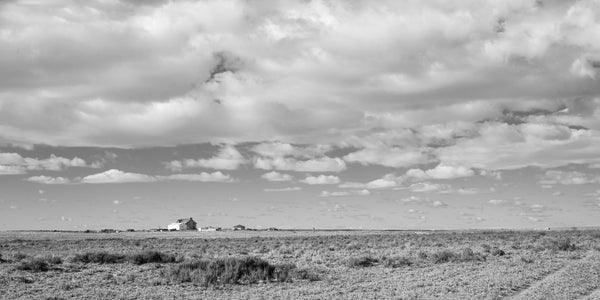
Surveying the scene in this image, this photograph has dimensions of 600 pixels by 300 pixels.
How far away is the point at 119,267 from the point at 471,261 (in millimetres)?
19407

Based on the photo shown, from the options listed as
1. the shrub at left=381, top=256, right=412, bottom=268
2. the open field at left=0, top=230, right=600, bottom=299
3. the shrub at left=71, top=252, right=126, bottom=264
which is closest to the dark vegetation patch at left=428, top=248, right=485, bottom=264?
the open field at left=0, top=230, right=600, bottom=299

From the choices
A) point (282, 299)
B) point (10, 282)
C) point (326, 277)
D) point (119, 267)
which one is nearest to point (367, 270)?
point (326, 277)

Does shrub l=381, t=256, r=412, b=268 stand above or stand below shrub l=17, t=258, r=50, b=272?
below

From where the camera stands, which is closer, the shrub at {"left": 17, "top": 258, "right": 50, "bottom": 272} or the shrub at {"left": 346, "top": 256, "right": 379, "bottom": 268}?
the shrub at {"left": 17, "top": 258, "right": 50, "bottom": 272}

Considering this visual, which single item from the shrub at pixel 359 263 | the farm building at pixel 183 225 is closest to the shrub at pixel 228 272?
the shrub at pixel 359 263

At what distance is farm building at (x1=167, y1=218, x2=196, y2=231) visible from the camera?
149 meters

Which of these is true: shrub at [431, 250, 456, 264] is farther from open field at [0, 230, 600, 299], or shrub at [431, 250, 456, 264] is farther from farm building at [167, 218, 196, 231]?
farm building at [167, 218, 196, 231]

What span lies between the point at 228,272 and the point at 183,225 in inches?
5189

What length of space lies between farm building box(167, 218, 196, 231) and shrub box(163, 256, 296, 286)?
423 feet

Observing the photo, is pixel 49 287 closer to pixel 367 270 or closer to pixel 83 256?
pixel 83 256

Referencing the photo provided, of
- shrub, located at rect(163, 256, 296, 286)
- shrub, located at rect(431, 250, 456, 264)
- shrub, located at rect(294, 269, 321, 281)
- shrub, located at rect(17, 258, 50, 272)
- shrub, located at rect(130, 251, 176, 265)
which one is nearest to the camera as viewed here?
shrub, located at rect(163, 256, 296, 286)

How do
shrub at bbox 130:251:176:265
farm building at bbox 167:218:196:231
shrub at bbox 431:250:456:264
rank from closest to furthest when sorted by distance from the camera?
shrub at bbox 130:251:176:265 < shrub at bbox 431:250:456:264 < farm building at bbox 167:218:196:231

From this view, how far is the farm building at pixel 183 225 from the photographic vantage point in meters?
149

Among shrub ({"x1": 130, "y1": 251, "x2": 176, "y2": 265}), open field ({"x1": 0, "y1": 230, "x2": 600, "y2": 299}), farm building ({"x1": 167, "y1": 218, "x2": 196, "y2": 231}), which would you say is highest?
farm building ({"x1": 167, "y1": 218, "x2": 196, "y2": 231})
